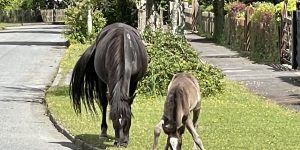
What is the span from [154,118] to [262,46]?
17005mm

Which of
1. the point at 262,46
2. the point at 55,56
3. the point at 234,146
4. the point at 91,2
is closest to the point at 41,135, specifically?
the point at 234,146

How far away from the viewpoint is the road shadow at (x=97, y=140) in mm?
11637

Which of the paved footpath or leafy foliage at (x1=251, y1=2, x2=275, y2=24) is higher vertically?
leafy foliage at (x1=251, y1=2, x2=275, y2=24)

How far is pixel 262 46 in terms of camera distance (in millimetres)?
30984

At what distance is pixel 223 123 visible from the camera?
1382cm

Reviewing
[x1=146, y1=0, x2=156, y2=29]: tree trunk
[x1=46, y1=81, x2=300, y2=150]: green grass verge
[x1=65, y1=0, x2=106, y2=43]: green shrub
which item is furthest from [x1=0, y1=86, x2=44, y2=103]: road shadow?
[x1=65, y1=0, x2=106, y2=43]: green shrub

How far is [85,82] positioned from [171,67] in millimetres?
5416

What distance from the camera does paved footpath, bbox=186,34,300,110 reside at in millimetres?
18623

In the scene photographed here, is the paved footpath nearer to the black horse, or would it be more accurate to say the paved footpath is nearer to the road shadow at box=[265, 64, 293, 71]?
the road shadow at box=[265, 64, 293, 71]

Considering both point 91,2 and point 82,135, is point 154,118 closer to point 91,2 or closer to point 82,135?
point 82,135

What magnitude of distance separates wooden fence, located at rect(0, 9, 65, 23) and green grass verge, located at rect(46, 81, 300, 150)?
83.4 metres

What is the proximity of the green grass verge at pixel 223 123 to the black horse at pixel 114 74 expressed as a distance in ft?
2.02

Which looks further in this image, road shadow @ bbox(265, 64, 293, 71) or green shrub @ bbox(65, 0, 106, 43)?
green shrub @ bbox(65, 0, 106, 43)

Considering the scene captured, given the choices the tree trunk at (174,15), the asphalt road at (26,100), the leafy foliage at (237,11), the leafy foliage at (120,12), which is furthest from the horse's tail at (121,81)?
the leafy foliage at (120,12)
